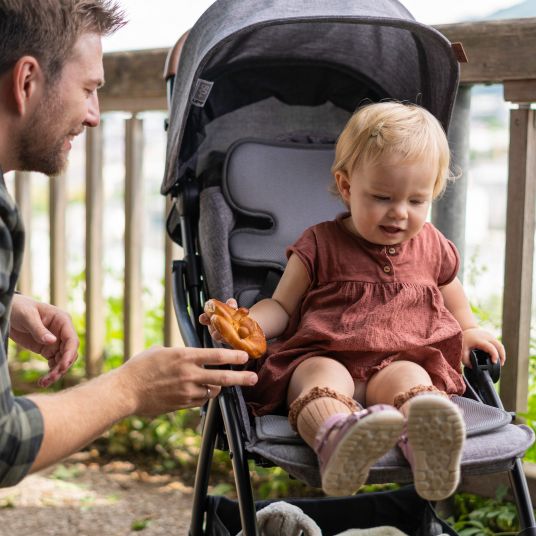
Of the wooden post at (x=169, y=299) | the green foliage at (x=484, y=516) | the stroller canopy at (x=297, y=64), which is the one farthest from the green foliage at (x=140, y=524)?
the stroller canopy at (x=297, y=64)

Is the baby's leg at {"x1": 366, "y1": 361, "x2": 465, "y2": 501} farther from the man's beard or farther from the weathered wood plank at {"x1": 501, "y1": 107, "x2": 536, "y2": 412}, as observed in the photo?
the weathered wood plank at {"x1": 501, "y1": 107, "x2": 536, "y2": 412}

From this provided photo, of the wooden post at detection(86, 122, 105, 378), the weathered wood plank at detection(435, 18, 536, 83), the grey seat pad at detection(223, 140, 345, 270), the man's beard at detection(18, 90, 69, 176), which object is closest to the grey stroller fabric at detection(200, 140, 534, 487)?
the grey seat pad at detection(223, 140, 345, 270)

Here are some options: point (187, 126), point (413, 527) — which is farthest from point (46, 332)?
point (413, 527)

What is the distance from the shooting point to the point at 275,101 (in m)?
3.00

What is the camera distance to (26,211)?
4.65 meters

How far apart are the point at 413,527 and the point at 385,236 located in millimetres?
932

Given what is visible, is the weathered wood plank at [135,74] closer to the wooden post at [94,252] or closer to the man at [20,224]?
the wooden post at [94,252]

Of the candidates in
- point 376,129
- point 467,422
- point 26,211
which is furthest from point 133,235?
point 467,422

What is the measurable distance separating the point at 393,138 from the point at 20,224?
1015 mm

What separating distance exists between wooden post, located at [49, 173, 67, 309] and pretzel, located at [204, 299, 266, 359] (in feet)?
7.74

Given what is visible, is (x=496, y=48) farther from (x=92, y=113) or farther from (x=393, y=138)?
(x=92, y=113)

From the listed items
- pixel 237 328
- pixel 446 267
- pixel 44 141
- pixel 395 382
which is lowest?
pixel 395 382

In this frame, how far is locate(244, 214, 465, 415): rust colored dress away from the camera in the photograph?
2.31 meters

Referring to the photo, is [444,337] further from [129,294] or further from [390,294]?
[129,294]
